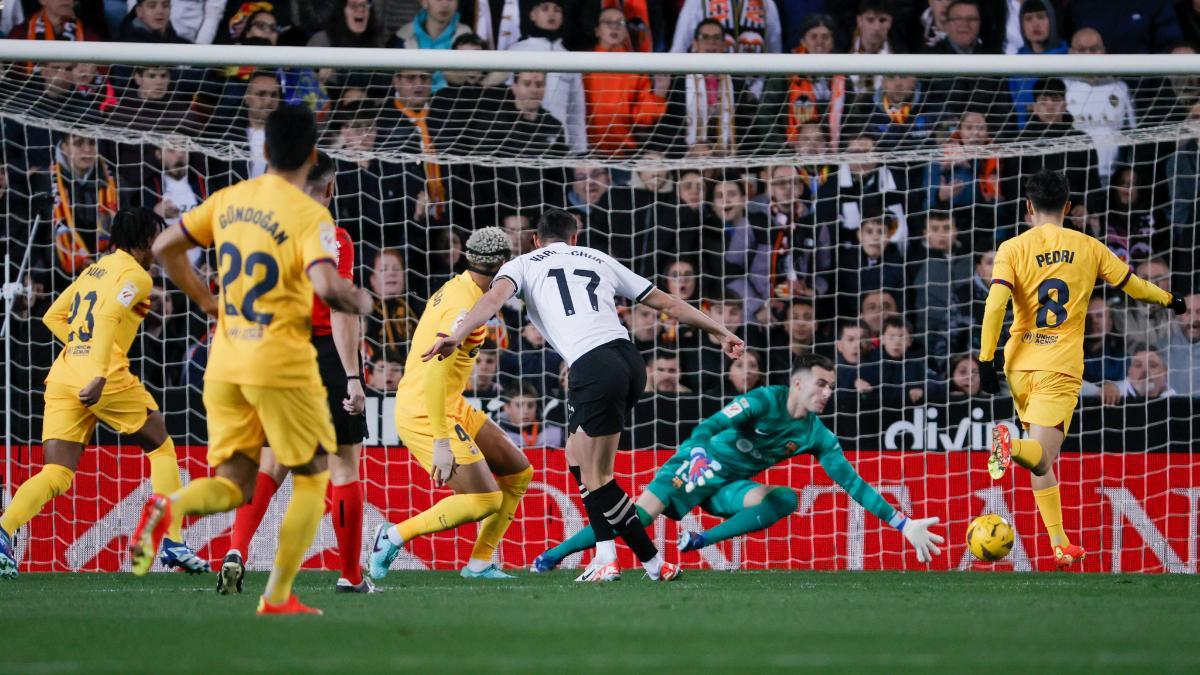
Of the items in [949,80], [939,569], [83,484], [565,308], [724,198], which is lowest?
[939,569]

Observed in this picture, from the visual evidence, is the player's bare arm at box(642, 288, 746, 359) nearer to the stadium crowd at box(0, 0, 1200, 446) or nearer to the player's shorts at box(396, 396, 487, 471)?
the player's shorts at box(396, 396, 487, 471)

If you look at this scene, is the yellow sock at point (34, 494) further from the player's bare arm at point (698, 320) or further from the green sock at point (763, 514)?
the green sock at point (763, 514)

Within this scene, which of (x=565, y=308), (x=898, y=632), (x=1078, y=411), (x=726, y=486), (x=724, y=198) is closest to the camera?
(x=898, y=632)

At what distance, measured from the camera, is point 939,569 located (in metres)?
9.19

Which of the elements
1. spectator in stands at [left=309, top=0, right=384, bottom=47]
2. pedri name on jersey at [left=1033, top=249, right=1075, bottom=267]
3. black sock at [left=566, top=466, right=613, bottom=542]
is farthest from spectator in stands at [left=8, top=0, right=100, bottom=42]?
pedri name on jersey at [left=1033, top=249, right=1075, bottom=267]

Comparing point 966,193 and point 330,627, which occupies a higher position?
point 966,193

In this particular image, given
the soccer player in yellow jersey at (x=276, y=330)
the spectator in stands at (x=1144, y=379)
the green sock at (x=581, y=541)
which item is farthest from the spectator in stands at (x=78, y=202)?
the spectator in stands at (x=1144, y=379)

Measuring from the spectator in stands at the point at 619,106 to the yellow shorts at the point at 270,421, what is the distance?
248 inches

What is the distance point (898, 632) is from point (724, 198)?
660 centimetres

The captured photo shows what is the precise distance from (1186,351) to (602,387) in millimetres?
5442

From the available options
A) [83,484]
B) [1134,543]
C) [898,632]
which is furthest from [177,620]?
[1134,543]

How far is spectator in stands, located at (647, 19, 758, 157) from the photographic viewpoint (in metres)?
11.1

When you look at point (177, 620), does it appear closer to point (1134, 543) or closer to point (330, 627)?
point (330, 627)

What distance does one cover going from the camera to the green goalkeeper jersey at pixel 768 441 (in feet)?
26.3
